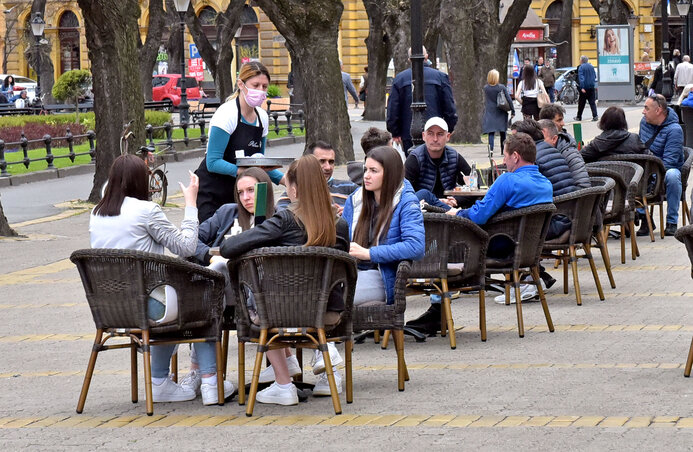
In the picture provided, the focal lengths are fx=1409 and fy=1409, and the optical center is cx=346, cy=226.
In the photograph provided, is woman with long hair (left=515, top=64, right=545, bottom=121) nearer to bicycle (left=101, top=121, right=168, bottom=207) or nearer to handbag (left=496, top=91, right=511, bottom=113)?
handbag (left=496, top=91, right=511, bottom=113)

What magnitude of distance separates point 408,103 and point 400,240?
29.2 feet

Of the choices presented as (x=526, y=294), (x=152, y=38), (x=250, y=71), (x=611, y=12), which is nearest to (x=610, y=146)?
(x=526, y=294)

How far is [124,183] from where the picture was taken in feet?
24.0

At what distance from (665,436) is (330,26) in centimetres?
1855

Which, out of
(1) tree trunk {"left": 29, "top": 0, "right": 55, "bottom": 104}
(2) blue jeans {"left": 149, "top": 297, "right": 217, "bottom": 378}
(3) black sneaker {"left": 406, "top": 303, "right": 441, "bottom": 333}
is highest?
(1) tree trunk {"left": 29, "top": 0, "right": 55, "bottom": 104}

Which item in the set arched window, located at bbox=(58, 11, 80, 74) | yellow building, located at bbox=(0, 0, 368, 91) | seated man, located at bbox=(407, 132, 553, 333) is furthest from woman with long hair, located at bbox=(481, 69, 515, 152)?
arched window, located at bbox=(58, 11, 80, 74)

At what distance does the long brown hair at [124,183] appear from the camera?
23.9 feet

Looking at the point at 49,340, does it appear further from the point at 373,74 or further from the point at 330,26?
the point at 373,74

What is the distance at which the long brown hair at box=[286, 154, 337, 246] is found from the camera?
6965mm

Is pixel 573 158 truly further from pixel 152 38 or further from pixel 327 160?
pixel 152 38

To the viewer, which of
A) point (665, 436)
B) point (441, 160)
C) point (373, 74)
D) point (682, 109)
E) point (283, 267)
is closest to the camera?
point (665, 436)

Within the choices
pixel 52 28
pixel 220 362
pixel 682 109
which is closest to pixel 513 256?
pixel 220 362

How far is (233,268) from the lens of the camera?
277 inches

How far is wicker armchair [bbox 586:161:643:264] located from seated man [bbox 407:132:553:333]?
8.96 ft
